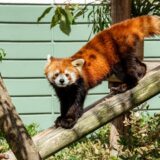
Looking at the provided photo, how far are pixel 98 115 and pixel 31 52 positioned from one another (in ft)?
19.2

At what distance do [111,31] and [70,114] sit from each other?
96cm

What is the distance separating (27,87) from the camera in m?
9.83

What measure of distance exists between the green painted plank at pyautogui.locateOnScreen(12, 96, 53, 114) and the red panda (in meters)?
4.48

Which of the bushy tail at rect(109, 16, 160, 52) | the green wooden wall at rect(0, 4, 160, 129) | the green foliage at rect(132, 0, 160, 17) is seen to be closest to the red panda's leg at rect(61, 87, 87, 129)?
the bushy tail at rect(109, 16, 160, 52)

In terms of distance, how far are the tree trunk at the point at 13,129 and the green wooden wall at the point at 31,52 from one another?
20.5ft

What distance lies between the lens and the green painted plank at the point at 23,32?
9.61 metres

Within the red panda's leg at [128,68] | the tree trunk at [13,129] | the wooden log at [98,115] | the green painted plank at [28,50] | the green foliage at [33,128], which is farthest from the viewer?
the green painted plank at [28,50]

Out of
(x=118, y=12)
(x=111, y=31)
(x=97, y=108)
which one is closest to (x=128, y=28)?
(x=111, y=31)

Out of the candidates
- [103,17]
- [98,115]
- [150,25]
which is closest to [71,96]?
[150,25]

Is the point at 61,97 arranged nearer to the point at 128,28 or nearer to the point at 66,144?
the point at 128,28

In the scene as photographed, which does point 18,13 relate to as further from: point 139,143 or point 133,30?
point 139,143

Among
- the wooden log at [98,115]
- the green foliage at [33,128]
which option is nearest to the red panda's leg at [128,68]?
the wooden log at [98,115]

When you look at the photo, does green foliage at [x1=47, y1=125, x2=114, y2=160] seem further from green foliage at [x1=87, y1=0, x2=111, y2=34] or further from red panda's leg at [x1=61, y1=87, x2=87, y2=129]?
green foliage at [x1=87, y1=0, x2=111, y2=34]

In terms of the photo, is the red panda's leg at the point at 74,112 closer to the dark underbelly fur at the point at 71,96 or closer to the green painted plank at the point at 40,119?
the dark underbelly fur at the point at 71,96
